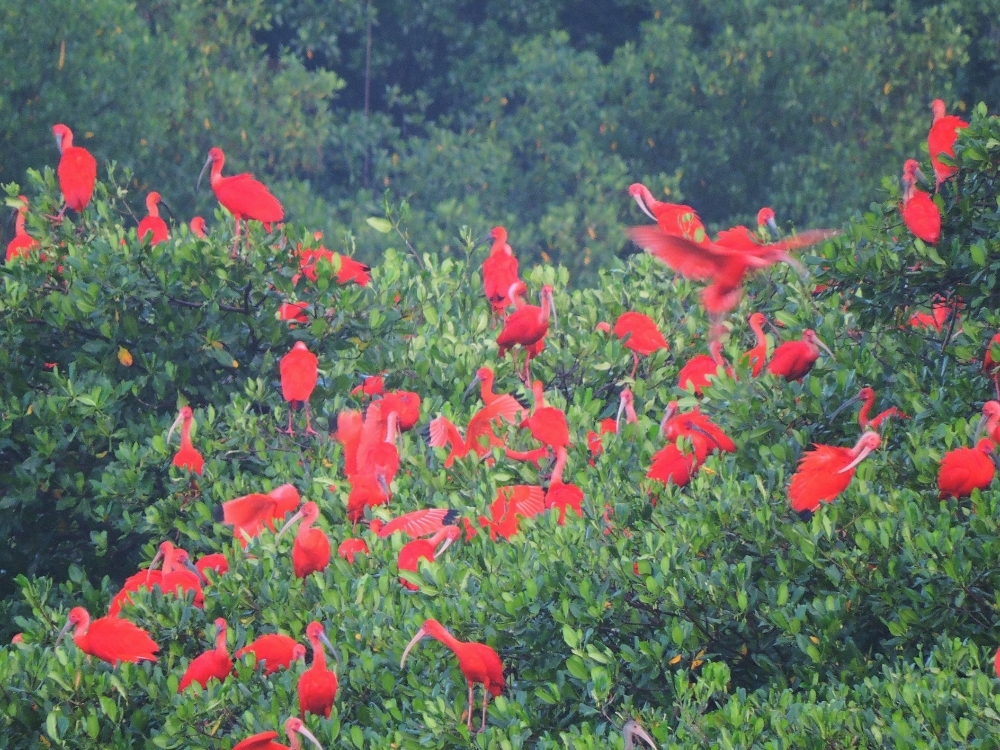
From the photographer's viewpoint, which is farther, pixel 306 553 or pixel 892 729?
pixel 306 553

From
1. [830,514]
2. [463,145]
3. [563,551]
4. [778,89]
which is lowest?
[463,145]

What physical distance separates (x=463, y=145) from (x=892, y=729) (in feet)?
48.1

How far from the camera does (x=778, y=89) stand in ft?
52.4

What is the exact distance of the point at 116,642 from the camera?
14.9 ft

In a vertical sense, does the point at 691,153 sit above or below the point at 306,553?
below

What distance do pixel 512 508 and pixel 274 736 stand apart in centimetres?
156

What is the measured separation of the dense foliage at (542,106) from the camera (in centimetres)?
1482

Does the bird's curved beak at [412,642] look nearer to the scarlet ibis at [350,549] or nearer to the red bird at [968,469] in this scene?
the scarlet ibis at [350,549]

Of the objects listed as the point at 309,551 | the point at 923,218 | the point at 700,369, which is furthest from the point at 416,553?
the point at 923,218

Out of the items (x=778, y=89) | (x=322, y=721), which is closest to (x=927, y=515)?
(x=322, y=721)

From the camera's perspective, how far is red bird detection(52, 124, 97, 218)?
23.0ft

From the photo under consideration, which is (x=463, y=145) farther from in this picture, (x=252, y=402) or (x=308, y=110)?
(x=252, y=402)

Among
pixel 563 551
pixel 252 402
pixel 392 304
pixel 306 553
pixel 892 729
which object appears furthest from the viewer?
pixel 392 304

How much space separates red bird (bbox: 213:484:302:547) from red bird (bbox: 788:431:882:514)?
209 cm
